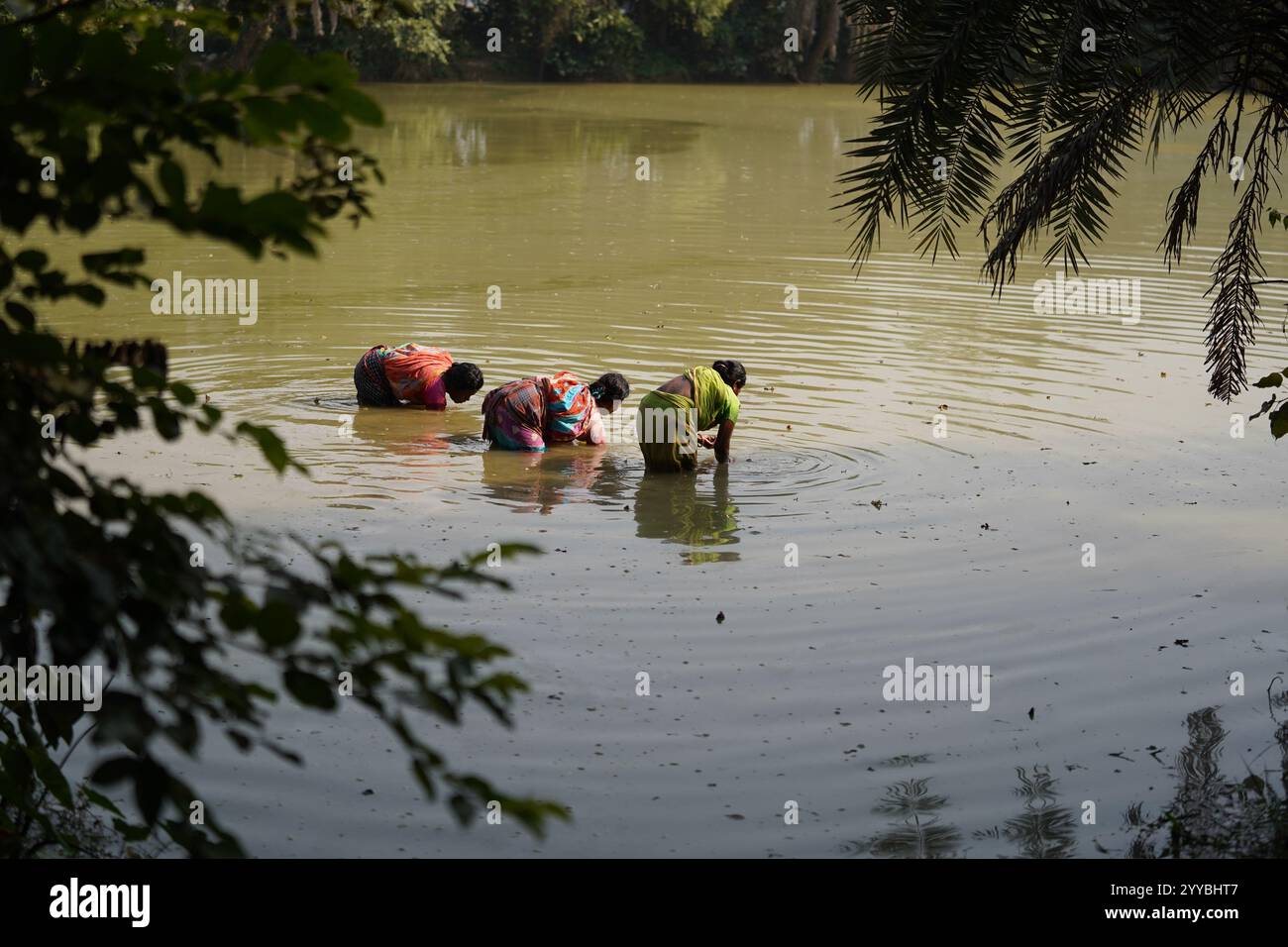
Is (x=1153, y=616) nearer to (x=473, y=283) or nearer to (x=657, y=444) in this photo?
(x=657, y=444)

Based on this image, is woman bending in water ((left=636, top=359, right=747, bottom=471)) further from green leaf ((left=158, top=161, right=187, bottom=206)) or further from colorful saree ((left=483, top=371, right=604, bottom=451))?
green leaf ((left=158, top=161, right=187, bottom=206))

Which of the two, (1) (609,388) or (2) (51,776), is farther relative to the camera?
(1) (609,388)

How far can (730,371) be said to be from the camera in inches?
399

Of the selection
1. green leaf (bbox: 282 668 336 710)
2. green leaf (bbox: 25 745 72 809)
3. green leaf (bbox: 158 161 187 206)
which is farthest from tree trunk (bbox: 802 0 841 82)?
green leaf (bbox: 282 668 336 710)

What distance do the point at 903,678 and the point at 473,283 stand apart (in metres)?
10.6

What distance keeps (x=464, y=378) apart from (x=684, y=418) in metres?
2.35

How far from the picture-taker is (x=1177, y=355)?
539 inches

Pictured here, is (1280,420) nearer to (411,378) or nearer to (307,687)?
(307,687)

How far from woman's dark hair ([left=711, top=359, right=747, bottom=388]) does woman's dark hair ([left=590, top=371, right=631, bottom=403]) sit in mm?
860

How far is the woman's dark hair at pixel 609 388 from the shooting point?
10719 mm

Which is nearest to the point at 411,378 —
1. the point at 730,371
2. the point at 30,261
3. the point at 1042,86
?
the point at 730,371

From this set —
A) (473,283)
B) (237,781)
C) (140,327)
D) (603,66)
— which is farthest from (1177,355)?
(603,66)

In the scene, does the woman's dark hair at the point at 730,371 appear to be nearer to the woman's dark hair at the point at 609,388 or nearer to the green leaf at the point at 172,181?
the woman's dark hair at the point at 609,388

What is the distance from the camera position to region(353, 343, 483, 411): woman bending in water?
37.2 feet
